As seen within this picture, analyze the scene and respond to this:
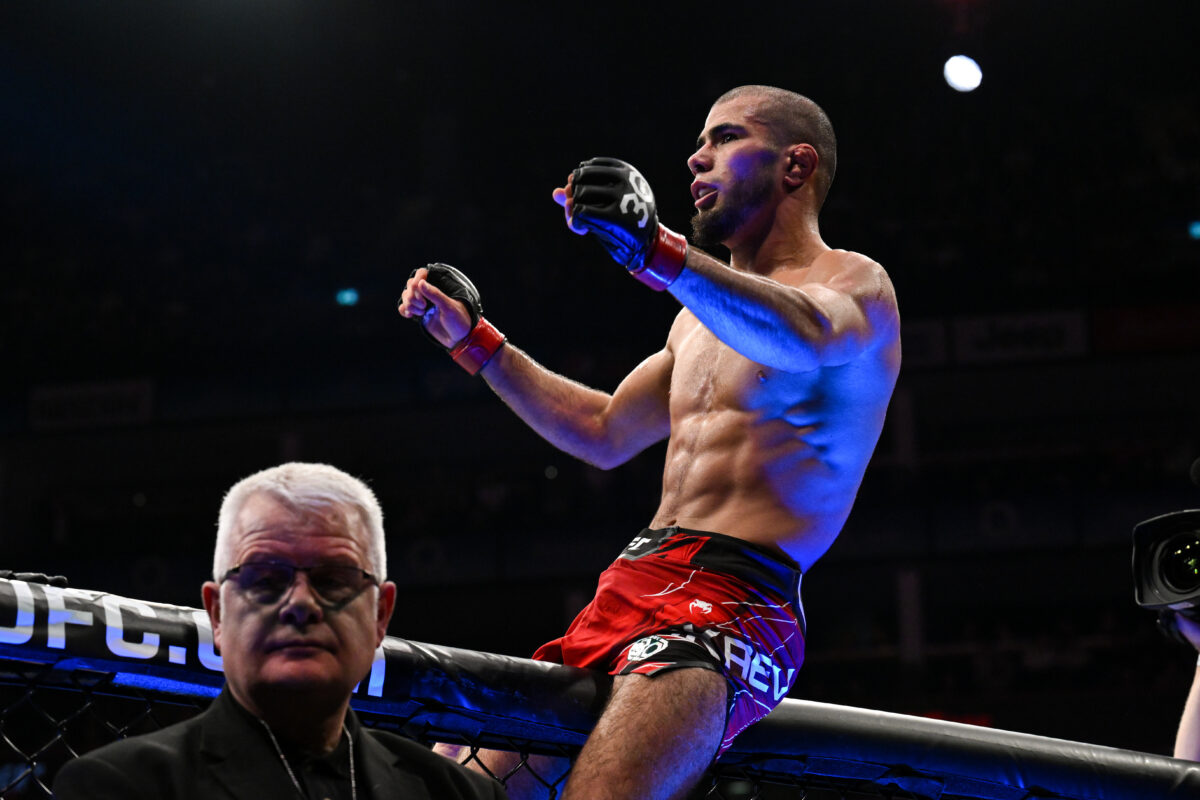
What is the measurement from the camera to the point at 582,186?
200cm

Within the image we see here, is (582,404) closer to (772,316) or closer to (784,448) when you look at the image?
(784,448)

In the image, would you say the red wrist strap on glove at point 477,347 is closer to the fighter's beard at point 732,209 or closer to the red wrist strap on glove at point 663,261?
the fighter's beard at point 732,209

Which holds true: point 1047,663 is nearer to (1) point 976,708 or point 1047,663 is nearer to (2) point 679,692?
(1) point 976,708

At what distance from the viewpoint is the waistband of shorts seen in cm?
204

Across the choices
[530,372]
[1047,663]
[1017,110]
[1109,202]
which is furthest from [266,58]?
[530,372]

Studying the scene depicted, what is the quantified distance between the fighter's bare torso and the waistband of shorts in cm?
2

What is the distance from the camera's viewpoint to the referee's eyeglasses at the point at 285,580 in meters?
1.29

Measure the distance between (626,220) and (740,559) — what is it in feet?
1.89

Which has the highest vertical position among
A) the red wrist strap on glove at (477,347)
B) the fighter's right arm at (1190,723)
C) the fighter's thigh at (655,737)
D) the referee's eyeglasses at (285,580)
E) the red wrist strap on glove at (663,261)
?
the red wrist strap on glove at (663,261)

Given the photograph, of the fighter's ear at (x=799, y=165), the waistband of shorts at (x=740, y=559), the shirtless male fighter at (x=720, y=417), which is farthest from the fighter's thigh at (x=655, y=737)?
the fighter's ear at (x=799, y=165)

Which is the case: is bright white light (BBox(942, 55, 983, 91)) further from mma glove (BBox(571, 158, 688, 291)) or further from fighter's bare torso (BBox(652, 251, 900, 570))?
mma glove (BBox(571, 158, 688, 291))

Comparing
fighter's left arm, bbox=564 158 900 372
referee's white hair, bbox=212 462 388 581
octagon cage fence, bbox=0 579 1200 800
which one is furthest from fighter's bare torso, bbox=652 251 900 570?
referee's white hair, bbox=212 462 388 581

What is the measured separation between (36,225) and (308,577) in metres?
12.6

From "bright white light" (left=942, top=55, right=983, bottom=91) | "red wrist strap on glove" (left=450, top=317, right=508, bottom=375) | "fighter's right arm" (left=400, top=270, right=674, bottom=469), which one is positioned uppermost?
"bright white light" (left=942, top=55, right=983, bottom=91)
